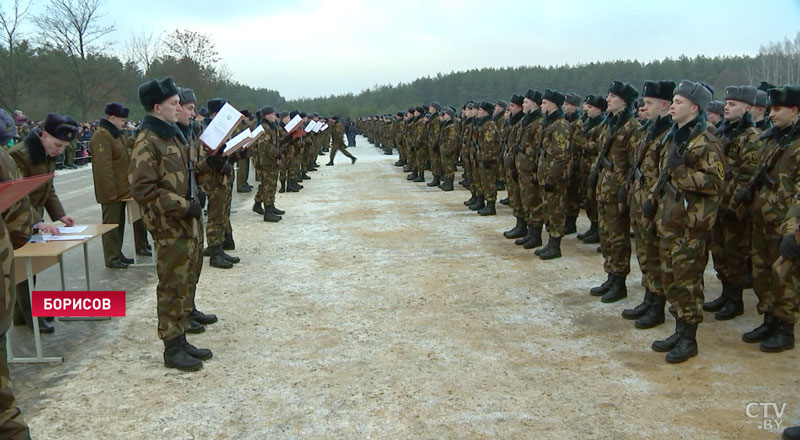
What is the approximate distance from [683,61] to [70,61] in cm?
5424

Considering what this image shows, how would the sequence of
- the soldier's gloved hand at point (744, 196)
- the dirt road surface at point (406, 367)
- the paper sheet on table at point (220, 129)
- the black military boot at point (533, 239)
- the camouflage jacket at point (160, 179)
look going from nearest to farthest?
the dirt road surface at point (406, 367) < the camouflage jacket at point (160, 179) < the soldier's gloved hand at point (744, 196) < the paper sheet on table at point (220, 129) < the black military boot at point (533, 239)

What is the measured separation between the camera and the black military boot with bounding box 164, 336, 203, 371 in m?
4.33

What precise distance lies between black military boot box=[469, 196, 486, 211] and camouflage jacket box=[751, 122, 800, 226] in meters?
6.83

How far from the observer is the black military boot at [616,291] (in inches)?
227

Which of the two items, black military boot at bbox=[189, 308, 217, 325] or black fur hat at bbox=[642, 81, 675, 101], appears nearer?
black fur hat at bbox=[642, 81, 675, 101]

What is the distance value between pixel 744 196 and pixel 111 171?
6.69 meters

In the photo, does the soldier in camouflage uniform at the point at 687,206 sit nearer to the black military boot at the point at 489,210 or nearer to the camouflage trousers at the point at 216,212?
the camouflage trousers at the point at 216,212

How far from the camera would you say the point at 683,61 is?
59.3 m

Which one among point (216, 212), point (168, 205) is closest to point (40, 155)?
point (168, 205)

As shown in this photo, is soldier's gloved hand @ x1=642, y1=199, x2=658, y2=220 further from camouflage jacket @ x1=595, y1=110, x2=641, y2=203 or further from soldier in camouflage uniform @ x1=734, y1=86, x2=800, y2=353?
camouflage jacket @ x1=595, y1=110, x2=641, y2=203

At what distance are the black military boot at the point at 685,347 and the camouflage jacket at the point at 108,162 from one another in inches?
245

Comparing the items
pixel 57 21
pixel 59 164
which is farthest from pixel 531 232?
pixel 57 21

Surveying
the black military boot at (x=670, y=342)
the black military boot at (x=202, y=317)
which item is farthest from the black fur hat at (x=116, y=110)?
the black military boot at (x=670, y=342)

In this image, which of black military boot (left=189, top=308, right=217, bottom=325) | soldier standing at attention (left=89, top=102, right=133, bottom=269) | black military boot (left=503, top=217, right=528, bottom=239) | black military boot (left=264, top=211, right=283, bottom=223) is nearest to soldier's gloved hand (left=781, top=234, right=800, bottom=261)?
black military boot (left=189, top=308, right=217, bottom=325)
